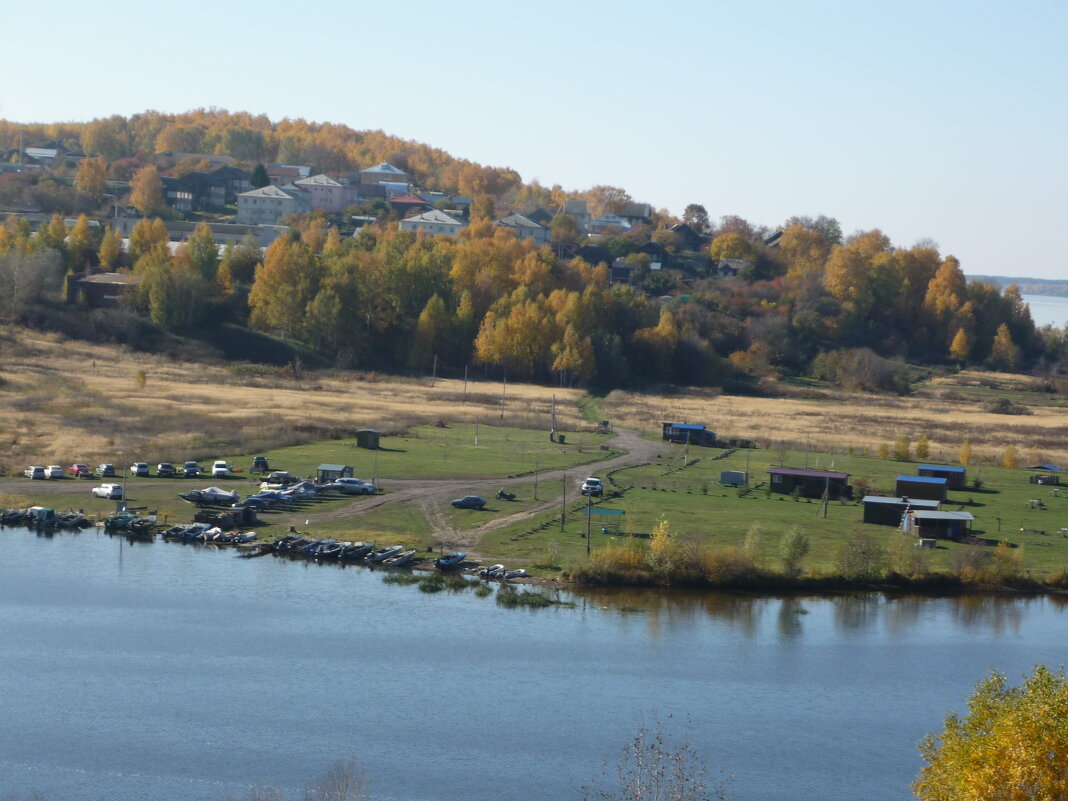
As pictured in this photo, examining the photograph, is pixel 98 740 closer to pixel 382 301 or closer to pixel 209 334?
pixel 209 334

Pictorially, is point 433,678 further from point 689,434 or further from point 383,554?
point 689,434

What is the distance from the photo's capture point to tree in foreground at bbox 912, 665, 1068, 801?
413 inches

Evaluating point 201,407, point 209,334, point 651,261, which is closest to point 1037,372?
point 651,261

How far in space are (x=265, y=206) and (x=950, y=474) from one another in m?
51.4

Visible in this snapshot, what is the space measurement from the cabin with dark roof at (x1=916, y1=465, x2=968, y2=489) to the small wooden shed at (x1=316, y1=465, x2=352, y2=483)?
14364mm

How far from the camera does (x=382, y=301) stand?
56.5 m

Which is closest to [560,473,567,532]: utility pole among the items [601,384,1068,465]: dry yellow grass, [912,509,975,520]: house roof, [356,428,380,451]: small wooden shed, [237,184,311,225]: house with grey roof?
[356,428,380,451]: small wooden shed

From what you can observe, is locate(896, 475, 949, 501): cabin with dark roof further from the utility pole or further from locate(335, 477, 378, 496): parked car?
locate(335, 477, 378, 496): parked car

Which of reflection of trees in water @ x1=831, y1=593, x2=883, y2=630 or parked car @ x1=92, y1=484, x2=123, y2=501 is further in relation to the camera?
parked car @ x1=92, y1=484, x2=123, y2=501

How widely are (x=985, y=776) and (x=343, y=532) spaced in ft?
54.4

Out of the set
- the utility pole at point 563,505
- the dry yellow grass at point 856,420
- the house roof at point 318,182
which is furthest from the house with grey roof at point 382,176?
the utility pole at point 563,505

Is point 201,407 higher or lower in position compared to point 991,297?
lower

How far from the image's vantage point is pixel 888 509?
2836 centimetres

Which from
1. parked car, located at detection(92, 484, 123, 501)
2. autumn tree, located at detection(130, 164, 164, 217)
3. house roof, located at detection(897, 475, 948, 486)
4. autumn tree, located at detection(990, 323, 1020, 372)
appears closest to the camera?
parked car, located at detection(92, 484, 123, 501)
